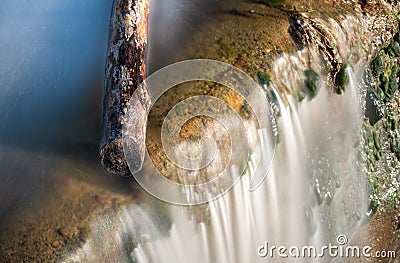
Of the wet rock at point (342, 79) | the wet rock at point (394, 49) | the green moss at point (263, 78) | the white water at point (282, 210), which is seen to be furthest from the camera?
the wet rock at point (394, 49)

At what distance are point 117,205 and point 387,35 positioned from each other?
407cm

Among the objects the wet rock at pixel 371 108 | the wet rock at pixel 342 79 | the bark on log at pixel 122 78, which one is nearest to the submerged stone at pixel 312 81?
the wet rock at pixel 342 79

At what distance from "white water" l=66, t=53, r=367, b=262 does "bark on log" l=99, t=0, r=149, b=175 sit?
0.45 metres

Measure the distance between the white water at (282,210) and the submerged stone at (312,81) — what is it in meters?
0.12

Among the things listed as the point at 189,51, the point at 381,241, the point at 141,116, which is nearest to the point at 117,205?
the point at 141,116

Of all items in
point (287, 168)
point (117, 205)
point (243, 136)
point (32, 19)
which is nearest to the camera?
point (117, 205)

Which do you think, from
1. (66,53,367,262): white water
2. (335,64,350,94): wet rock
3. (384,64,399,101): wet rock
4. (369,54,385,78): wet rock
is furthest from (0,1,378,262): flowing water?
(384,64,399,101): wet rock

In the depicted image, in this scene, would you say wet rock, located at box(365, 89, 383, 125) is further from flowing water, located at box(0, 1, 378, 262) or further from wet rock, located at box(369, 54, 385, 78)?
wet rock, located at box(369, 54, 385, 78)

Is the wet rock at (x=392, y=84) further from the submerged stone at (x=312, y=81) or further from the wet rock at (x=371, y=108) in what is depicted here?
the submerged stone at (x=312, y=81)

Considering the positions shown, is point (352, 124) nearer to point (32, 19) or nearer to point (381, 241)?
point (381, 241)

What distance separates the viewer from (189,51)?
5.38 m

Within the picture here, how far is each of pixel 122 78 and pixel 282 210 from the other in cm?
206

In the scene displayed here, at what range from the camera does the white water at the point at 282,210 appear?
438 cm

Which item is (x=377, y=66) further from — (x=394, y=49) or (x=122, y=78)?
(x=122, y=78)
